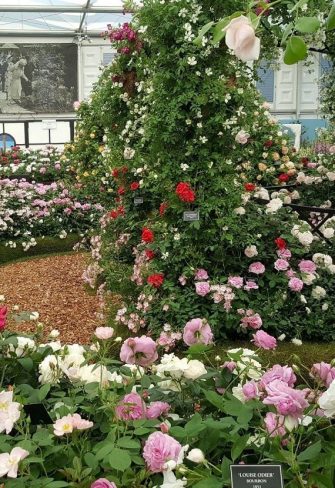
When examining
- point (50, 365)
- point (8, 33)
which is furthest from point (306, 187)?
point (8, 33)

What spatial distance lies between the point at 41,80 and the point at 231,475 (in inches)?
646

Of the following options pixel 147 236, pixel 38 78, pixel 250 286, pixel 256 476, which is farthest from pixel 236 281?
pixel 38 78

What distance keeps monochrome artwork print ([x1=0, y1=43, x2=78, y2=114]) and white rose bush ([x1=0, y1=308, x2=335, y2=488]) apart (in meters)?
15.6

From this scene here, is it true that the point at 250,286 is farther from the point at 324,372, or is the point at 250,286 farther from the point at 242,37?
the point at 242,37

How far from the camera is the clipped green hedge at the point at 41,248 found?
7.47 metres

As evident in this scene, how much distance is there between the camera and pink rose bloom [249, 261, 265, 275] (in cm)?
374

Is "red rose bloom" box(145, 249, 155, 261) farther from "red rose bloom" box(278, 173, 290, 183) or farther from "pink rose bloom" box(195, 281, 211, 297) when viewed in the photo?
"red rose bloom" box(278, 173, 290, 183)

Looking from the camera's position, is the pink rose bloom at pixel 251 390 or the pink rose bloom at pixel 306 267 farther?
the pink rose bloom at pixel 306 267

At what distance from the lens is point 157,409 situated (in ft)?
4.55

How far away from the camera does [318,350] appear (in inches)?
136

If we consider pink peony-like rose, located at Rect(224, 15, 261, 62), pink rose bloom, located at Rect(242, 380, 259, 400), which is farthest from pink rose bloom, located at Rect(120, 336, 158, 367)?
pink peony-like rose, located at Rect(224, 15, 261, 62)

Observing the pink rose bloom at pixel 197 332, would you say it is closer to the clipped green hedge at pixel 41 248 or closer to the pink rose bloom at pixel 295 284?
the pink rose bloom at pixel 295 284

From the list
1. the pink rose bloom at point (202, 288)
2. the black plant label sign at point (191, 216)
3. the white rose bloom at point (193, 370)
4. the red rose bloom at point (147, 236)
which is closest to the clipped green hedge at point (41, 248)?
the red rose bloom at point (147, 236)

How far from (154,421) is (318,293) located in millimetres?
2565
